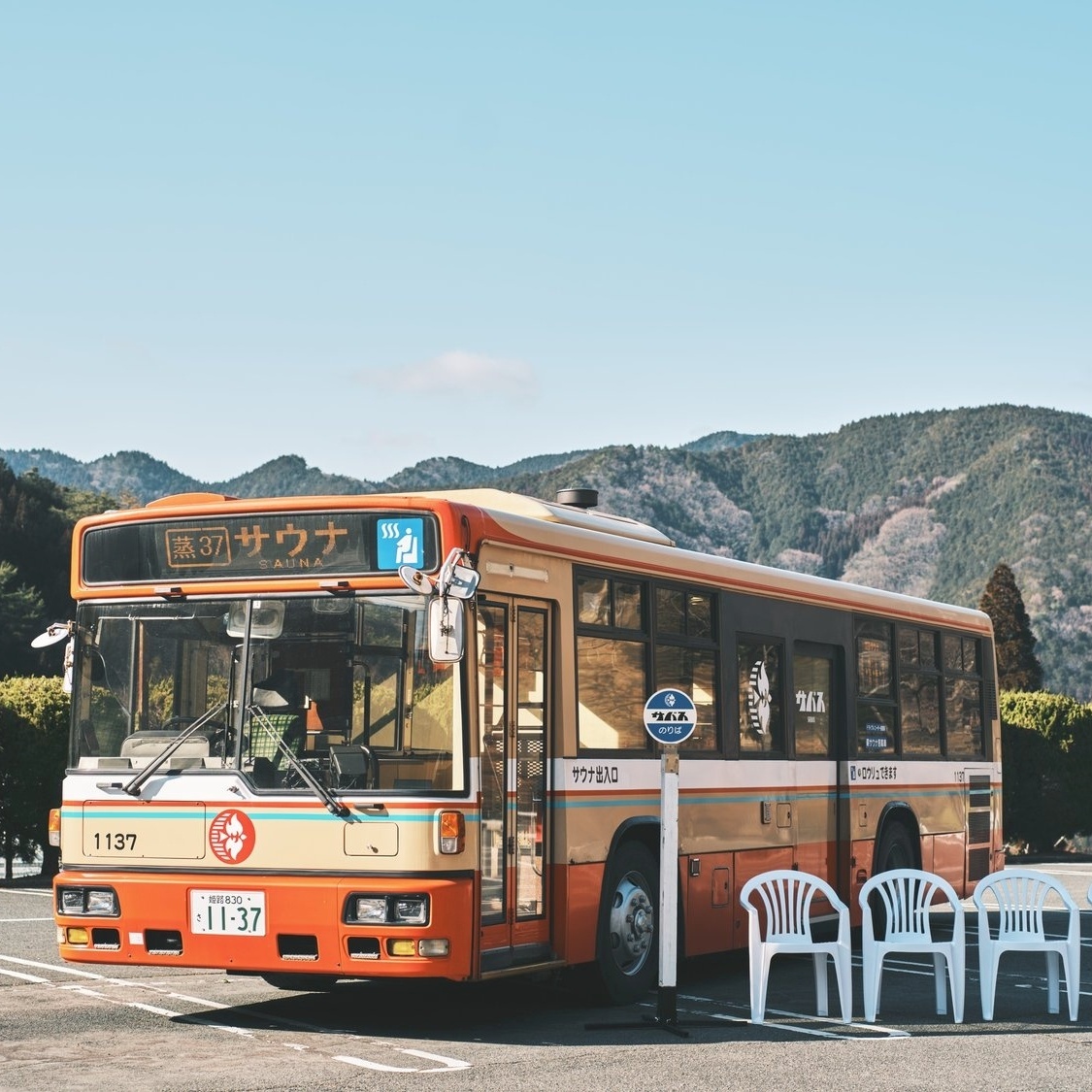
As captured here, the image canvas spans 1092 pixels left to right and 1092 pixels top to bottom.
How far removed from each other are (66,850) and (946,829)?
363 inches

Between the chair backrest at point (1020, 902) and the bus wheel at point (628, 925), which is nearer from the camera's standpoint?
the bus wheel at point (628, 925)

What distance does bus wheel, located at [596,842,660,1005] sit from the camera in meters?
11.9

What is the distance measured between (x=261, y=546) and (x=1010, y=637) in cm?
4197

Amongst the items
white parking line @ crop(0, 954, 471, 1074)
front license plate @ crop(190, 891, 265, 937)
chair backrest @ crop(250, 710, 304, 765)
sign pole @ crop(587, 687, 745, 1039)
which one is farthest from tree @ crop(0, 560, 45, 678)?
sign pole @ crop(587, 687, 745, 1039)

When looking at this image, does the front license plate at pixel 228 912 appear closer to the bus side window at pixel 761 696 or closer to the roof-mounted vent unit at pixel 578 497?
the bus side window at pixel 761 696

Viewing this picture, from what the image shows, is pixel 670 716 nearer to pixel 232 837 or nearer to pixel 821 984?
pixel 821 984

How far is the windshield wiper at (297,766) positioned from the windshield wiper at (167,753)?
0.26 m

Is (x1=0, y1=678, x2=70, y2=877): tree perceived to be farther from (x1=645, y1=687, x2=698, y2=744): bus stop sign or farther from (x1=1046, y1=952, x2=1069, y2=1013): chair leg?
(x1=1046, y1=952, x2=1069, y2=1013): chair leg

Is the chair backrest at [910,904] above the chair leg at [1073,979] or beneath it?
above

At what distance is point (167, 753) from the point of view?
10.7 m

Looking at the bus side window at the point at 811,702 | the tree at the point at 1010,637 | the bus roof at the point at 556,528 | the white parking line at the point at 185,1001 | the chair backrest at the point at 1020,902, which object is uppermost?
the tree at the point at 1010,637

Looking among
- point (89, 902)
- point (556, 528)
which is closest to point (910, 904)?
point (556, 528)

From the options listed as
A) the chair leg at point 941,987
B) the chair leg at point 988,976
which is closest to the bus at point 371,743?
the chair leg at point 941,987

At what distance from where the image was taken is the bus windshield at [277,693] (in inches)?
403
